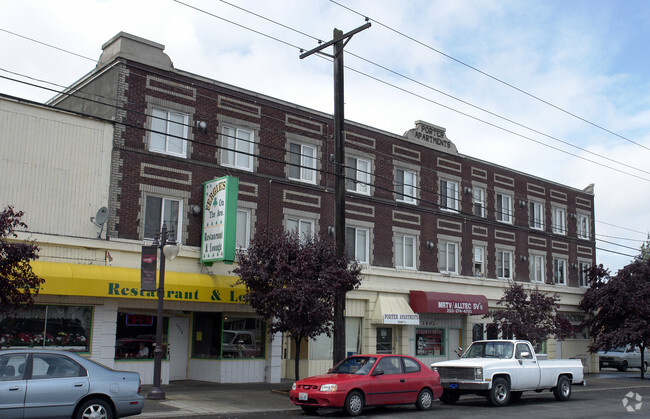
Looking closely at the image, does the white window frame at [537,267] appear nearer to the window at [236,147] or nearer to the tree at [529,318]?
the tree at [529,318]

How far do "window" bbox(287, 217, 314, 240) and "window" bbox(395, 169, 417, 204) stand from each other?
→ 513cm

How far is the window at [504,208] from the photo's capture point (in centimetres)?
3250

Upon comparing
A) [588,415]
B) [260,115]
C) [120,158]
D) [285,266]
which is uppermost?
[260,115]

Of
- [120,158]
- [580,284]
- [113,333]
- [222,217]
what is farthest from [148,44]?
[580,284]

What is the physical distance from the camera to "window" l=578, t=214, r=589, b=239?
37438 mm

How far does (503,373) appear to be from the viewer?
1792cm

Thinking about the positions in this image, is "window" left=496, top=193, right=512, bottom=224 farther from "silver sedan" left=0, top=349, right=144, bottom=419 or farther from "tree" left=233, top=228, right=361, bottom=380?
"silver sedan" left=0, top=349, right=144, bottom=419

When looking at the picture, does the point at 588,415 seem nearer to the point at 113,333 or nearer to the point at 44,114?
the point at 113,333

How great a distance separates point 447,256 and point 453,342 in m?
3.80

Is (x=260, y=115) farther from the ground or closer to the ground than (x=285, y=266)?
farther from the ground

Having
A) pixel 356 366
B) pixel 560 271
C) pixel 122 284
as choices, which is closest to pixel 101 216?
pixel 122 284

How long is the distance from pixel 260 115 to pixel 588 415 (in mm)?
13991

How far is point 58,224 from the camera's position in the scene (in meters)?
18.2

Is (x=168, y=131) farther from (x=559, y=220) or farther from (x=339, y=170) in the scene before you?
(x=559, y=220)
